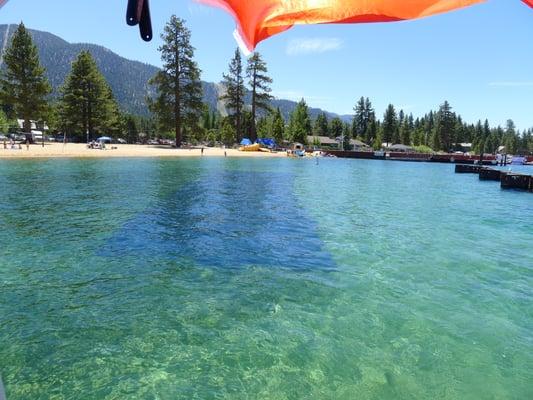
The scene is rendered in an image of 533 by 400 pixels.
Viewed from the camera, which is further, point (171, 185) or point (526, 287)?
point (171, 185)

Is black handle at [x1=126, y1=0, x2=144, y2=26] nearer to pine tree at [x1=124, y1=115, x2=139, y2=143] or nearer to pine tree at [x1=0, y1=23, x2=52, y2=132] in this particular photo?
pine tree at [x1=0, y1=23, x2=52, y2=132]

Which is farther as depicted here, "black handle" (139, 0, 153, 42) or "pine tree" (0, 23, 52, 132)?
"pine tree" (0, 23, 52, 132)

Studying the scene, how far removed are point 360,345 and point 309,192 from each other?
69.9 feet

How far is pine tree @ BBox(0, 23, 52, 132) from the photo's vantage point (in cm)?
6197

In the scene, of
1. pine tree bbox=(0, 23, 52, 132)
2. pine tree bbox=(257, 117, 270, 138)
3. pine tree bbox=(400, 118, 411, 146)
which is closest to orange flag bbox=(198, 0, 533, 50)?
pine tree bbox=(0, 23, 52, 132)

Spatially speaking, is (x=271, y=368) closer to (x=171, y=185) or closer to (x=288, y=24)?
(x=288, y=24)

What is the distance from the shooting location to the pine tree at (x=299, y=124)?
370ft

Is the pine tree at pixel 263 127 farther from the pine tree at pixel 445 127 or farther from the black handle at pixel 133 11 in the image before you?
the black handle at pixel 133 11

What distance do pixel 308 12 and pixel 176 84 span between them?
252 feet

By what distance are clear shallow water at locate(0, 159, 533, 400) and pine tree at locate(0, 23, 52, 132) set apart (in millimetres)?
54535

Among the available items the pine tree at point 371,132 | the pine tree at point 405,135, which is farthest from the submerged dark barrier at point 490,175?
the pine tree at point 405,135

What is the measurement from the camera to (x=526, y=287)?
9992mm

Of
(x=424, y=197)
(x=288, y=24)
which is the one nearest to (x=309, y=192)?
(x=424, y=197)

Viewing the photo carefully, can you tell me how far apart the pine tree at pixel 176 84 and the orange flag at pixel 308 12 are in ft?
247
